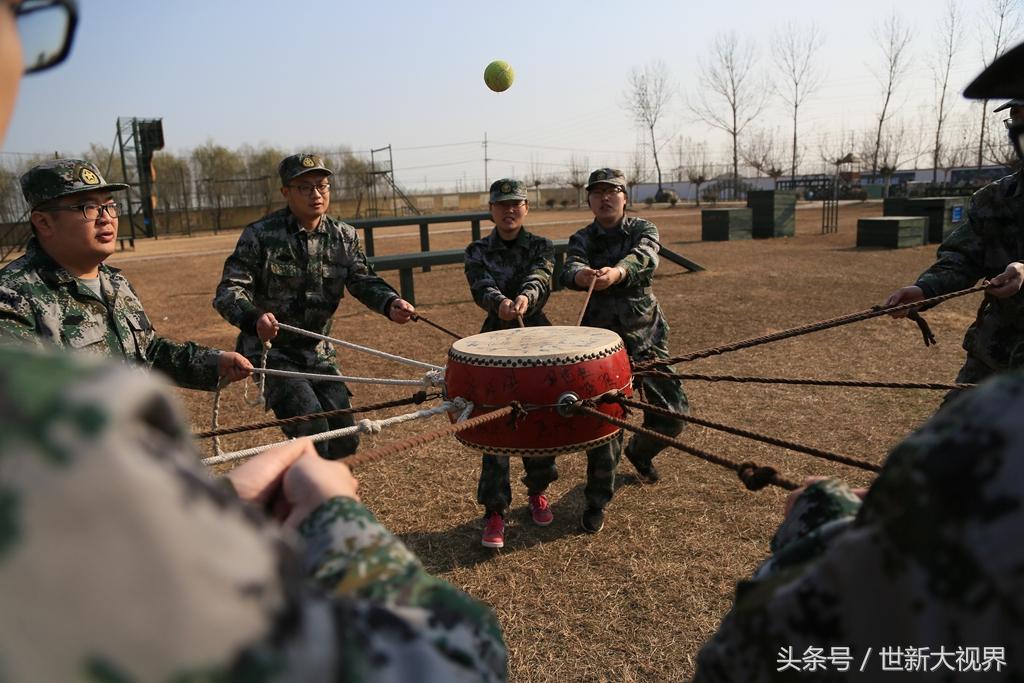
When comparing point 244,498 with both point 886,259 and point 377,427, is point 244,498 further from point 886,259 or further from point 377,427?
point 886,259

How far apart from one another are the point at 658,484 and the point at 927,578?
142 inches

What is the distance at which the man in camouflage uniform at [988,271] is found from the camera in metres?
3.07

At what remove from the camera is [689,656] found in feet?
9.00

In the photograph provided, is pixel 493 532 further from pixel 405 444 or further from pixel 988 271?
pixel 988 271

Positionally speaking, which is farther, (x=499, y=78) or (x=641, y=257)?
(x=499, y=78)

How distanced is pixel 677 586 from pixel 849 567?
2.53 m

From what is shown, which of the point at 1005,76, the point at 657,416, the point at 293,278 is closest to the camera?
the point at 1005,76

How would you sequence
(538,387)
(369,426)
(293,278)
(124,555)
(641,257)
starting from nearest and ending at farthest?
(124,555) < (369,426) < (538,387) < (293,278) < (641,257)

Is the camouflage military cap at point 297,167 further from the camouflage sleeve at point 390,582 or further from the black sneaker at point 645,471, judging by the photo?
the camouflage sleeve at point 390,582

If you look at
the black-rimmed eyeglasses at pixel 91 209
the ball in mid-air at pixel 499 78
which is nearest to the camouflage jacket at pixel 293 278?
the black-rimmed eyeglasses at pixel 91 209

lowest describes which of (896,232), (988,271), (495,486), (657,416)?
(495,486)

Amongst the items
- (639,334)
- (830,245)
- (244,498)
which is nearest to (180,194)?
(830,245)

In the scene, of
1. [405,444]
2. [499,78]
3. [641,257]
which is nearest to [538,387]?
[405,444]

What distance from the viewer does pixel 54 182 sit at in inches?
101
